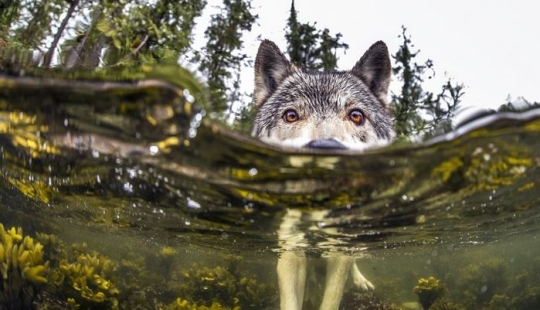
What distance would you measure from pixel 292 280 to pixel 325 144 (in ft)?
6.44

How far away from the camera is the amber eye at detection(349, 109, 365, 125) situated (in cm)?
540

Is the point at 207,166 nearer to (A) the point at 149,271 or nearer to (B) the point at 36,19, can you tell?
(A) the point at 149,271

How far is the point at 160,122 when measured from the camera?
14.5ft

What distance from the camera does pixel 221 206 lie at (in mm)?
6281

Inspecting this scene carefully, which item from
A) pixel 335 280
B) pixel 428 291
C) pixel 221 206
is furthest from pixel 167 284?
pixel 428 291

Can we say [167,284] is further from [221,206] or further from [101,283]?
[221,206]

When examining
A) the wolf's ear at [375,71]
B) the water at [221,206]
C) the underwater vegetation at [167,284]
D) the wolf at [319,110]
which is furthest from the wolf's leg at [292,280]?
the wolf's ear at [375,71]

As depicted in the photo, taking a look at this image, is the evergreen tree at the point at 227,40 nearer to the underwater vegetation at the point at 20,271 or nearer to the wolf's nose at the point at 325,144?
the underwater vegetation at the point at 20,271

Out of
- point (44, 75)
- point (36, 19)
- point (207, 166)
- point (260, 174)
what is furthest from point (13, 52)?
point (36, 19)

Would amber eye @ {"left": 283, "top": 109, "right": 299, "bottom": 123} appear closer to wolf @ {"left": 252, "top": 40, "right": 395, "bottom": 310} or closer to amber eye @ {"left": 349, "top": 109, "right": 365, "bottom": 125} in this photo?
wolf @ {"left": 252, "top": 40, "right": 395, "bottom": 310}

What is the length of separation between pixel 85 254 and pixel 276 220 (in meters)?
2.58

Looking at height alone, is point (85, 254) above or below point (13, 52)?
below

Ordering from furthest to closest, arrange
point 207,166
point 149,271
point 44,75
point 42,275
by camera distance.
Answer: point 149,271 → point 42,275 → point 207,166 → point 44,75

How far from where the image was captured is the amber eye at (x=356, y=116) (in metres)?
5.40
